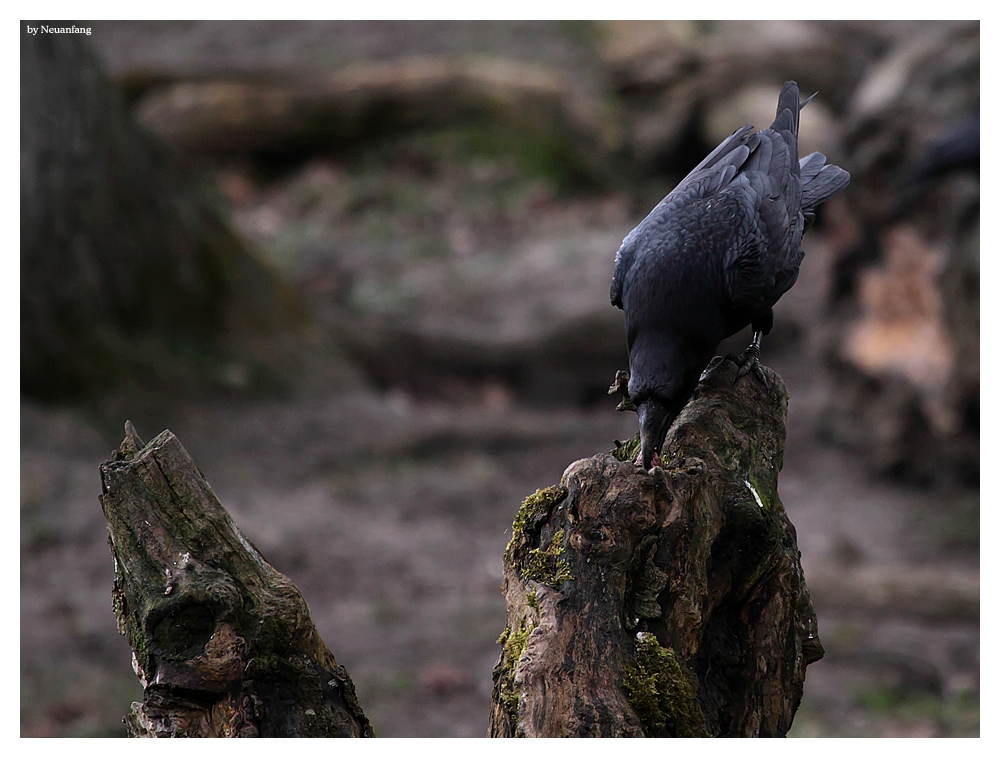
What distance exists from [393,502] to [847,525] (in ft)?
12.0

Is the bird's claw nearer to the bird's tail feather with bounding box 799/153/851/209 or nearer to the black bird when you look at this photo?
the black bird

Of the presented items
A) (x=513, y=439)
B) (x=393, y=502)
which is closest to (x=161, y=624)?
(x=393, y=502)

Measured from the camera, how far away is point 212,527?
82.3 inches

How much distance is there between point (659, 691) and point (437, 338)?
7029 mm

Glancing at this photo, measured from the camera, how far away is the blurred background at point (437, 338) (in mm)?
5934

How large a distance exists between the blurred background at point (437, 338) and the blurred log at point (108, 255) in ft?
0.07

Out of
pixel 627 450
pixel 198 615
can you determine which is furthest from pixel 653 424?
pixel 198 615

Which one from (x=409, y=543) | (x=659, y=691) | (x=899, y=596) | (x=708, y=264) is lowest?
(x=659, y=691)

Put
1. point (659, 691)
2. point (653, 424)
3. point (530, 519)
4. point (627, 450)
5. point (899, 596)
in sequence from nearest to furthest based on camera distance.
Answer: point (659, 691) → point (530, 519) → point (653, 424) → point (627, 450) → point (899, 596)

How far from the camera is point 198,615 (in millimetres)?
2047

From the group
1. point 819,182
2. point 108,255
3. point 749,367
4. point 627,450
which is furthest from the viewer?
point 108,255

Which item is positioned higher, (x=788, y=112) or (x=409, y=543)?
(x=788, y=112)

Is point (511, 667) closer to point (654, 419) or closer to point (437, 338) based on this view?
point (654, 419)

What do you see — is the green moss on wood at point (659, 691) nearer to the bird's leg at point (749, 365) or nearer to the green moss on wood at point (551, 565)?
the green moss on wood at point (551, 565)
